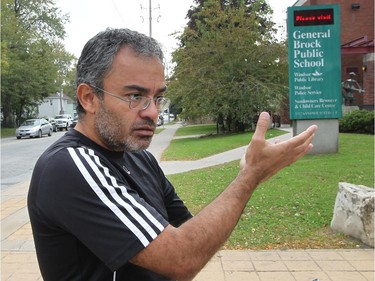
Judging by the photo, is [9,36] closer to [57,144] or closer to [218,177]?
[218,177]

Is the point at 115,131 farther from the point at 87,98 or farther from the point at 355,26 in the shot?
the point at 355,26

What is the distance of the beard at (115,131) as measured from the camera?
1.61m

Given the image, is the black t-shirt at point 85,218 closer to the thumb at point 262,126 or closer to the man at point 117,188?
the man at point 117,188

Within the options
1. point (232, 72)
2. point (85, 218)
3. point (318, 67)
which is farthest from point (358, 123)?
point (85, 218)

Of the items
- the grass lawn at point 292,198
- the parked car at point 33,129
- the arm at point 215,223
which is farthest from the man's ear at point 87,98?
the parked car at point 33,129

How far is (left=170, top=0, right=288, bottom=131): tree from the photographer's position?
2286 cm

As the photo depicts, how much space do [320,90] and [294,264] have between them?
28.6ft

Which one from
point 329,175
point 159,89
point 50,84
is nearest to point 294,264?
point 159,89

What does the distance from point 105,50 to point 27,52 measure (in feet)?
141

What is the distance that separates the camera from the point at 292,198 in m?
6.99

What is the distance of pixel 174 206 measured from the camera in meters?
2.10

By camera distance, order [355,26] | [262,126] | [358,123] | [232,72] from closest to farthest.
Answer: [262,126]
[358,123]
[232,72]
[355,26]

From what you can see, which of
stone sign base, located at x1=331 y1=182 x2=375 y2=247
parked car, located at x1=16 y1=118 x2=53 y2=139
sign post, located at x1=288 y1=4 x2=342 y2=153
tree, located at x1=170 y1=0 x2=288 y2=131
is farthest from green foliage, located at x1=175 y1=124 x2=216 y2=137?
stone sign base, located at x1=331 y1=182 x2=375 y2=247

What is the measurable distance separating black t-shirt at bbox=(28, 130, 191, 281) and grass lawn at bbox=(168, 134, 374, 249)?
3877 mm
